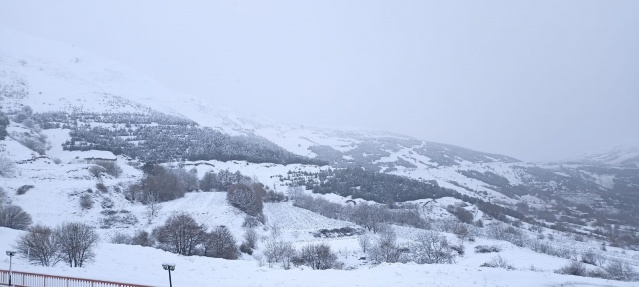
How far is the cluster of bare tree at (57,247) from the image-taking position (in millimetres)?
31438

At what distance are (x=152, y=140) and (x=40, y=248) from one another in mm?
128855

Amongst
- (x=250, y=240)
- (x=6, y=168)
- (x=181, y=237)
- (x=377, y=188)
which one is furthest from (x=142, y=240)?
(x=377, y=188)

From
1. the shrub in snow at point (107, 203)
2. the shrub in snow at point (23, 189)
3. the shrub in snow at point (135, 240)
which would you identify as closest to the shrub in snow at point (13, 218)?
the shrub in snow at point (135, 240)

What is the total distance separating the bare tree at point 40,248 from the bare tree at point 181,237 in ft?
55.5

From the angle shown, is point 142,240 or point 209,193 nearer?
point 142,240

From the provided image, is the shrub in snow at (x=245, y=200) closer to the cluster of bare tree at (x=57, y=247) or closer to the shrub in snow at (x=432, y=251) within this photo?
the shrub in snow at (x=432, y=251)

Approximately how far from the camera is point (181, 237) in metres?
49.5

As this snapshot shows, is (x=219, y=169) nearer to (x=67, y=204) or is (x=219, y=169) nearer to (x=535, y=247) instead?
(x=67, y=204)

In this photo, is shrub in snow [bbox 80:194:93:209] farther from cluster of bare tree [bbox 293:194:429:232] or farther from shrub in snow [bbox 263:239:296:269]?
cluster of bare tree [bbox 293:194:429:232]

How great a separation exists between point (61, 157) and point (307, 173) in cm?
7902

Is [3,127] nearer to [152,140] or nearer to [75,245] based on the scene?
[152,140]

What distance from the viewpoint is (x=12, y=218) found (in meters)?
50.1

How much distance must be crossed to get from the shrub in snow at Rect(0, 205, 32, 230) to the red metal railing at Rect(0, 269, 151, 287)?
31.9 meters

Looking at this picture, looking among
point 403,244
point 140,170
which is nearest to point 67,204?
point 140,170
